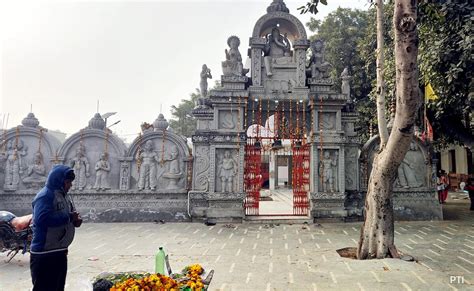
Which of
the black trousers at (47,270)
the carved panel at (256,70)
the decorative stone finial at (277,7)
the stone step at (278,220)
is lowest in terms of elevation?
the stone step at (278,220)

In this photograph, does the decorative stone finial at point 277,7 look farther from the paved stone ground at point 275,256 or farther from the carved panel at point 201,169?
the paved stone ground at point 275,256

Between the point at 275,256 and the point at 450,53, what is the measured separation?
7436 mm

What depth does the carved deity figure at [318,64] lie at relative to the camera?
34.5 ft

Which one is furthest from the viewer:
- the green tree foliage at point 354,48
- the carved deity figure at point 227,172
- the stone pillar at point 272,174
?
the stone pillar at point 272,174

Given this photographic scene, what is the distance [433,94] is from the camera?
33.6 ft

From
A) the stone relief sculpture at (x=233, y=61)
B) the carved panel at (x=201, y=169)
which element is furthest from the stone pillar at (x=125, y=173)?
the stone relief sculpture at (x=233, y=61)

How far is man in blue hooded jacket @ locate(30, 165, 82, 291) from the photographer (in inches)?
134

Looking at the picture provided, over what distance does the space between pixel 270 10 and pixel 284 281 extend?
29.6ft

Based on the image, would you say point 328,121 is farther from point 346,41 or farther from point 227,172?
point 346,41

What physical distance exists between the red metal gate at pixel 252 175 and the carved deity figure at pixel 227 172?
19.7 inches

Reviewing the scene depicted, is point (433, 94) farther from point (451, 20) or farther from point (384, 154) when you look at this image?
point (384, 154)

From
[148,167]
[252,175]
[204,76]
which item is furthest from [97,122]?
[252,175]

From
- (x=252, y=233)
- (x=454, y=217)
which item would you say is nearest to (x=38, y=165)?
(x=252, y=233)

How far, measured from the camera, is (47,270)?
3.45 metres
